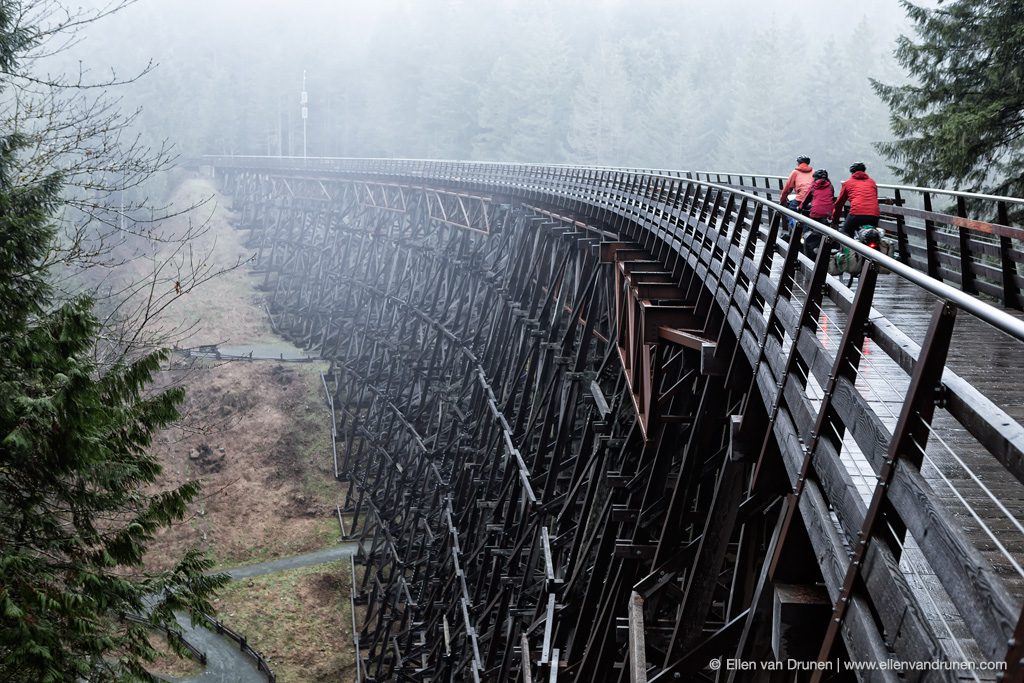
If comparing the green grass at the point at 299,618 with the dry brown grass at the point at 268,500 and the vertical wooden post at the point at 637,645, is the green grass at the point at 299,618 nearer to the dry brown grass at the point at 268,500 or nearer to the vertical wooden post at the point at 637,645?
the dry brown grass at the point at 268,500

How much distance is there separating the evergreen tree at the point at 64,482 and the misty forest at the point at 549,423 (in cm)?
3

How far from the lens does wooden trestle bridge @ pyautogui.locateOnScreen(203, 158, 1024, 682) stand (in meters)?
2.80

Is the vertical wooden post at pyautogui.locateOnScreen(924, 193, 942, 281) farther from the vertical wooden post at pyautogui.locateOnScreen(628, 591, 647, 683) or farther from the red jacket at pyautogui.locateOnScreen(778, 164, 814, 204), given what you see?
the vertical wooden post at pyautogui.locateOnScreen(628, 591, 647, 683)

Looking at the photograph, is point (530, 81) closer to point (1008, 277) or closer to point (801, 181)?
point (801, 181)

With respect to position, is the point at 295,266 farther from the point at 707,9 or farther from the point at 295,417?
the point at 707,9

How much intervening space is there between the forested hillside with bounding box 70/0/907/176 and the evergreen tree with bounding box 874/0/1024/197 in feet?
113

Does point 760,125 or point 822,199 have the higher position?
point 822,199

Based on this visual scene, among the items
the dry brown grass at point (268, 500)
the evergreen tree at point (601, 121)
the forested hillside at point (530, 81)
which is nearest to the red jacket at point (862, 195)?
the dry brown grass at point (268, 500)

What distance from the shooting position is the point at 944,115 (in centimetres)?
1505

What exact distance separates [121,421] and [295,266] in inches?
1392

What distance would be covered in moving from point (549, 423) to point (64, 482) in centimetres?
732


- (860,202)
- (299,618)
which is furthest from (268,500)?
(860,202)

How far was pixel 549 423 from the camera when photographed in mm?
13297

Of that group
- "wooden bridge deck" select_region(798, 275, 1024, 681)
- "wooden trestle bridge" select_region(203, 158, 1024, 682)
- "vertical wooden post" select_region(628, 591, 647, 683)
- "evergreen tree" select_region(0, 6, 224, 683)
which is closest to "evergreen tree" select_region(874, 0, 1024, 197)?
"wooden trestle bridge" select_region(203, 158, 1024, 682)
